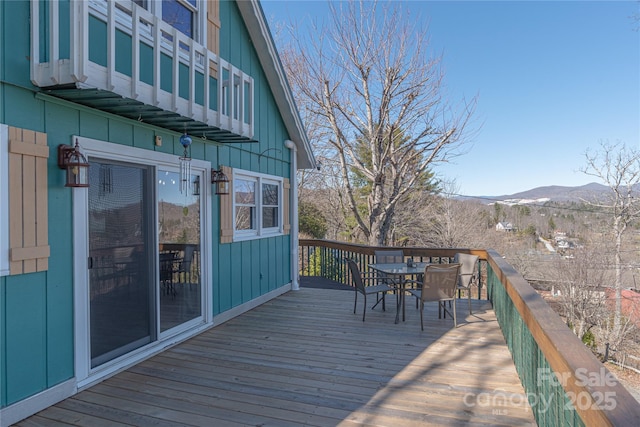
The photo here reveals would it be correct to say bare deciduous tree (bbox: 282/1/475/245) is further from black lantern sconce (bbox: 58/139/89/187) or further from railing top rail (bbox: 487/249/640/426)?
railing top rail (bbox: 487/249/640/426)

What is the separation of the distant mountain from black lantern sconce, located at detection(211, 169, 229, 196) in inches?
586

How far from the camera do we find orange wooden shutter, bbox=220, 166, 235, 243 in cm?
489

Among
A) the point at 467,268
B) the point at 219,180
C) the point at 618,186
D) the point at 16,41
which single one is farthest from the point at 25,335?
the point at 618,186

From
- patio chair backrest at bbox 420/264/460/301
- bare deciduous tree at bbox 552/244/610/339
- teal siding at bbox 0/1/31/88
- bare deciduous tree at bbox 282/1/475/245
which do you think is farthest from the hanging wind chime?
bare deciduous tree at bbox 552/244/610/339

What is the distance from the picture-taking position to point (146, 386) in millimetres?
3049

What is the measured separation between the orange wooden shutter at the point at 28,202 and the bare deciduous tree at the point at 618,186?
59.2 ft

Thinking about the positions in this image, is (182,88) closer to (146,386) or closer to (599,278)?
(146,386)

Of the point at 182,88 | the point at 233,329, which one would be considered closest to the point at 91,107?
the point at 182,88

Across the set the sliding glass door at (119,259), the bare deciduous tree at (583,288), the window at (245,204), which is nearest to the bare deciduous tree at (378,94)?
the window at (245,204)

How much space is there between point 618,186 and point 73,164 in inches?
785

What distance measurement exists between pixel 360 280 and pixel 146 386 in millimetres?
2820

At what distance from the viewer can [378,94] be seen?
11.5 meters

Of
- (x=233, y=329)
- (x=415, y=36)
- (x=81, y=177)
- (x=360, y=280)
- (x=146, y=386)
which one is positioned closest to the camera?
(x=81, y=177)

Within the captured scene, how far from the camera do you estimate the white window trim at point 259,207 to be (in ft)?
17.5
